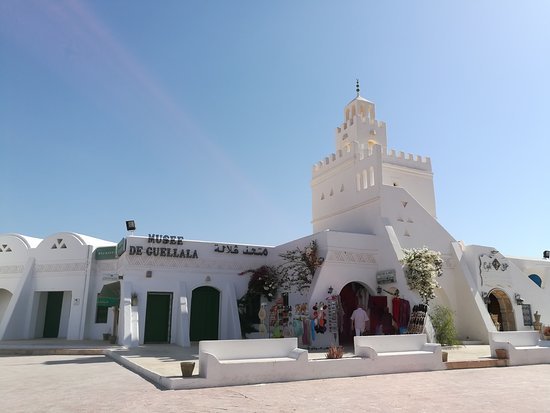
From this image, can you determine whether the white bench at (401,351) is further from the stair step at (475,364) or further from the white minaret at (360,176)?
the white minaret at (360,176)

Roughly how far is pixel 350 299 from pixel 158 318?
8.18 m

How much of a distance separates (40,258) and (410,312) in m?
17.3

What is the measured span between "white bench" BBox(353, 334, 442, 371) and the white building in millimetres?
3912

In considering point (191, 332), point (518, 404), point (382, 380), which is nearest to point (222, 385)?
point (382, 380)

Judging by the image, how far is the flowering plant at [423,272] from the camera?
1484cm

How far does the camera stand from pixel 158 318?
58.4ft

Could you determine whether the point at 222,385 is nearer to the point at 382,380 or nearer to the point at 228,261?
the point at 382,380

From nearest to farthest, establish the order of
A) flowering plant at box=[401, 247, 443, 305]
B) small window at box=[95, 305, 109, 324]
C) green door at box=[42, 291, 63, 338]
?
flowering plant at box=[401, 247, 443, 305] → small window at box=[95, 305, 109, 324] → green door at box=[42, 291, 63, 338]

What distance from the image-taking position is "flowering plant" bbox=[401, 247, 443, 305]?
14.8 m

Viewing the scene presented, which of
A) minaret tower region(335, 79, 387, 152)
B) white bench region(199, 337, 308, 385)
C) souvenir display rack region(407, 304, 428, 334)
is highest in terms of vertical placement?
minaret tower region(335, 79, 387, 152)

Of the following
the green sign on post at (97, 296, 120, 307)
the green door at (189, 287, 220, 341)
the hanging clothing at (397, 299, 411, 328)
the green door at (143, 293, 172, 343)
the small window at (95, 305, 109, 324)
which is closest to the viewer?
the hanging clothing at (397, 299, 411, 328)

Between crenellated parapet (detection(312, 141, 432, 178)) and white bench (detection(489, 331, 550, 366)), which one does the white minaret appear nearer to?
crenellated parapet (detection(312, 141, 432, 178))

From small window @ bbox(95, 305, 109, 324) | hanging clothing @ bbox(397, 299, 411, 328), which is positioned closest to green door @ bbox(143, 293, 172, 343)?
small window @ bbox(95, 305, 109, 324)

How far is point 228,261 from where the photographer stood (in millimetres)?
19516
